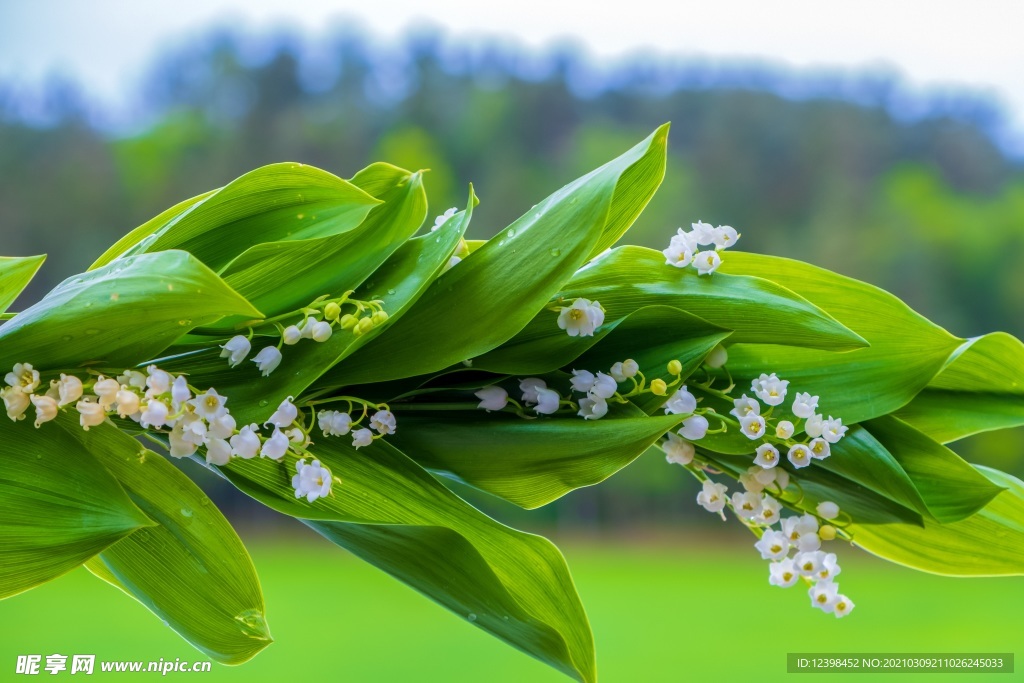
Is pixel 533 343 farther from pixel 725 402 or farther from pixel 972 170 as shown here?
pixel 972 170

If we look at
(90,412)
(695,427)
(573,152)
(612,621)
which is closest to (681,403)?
(695,427)

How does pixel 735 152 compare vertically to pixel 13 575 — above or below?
above

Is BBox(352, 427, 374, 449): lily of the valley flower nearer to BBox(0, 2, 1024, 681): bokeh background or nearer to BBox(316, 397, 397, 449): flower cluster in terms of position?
BBox(316, 397, 397, 449): flower cluster

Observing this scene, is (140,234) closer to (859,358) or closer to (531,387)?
(531,387)

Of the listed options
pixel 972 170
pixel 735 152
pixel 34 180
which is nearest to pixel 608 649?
pixel 735 152

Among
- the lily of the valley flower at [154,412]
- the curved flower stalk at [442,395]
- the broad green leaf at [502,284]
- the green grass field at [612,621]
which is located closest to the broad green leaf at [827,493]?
the curved flower stalk at [442,395]

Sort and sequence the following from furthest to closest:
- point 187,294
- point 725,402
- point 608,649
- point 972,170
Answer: point 608,649, point 972,170, point 725,402, point 187,294
